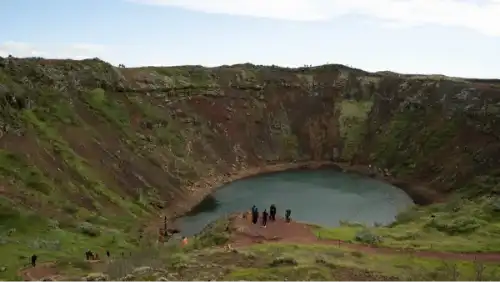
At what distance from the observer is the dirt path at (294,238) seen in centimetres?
2759

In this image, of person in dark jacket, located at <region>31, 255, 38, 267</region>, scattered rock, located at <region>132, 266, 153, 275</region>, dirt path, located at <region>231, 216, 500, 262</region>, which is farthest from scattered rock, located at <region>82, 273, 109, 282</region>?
dirt path, located at <region>231, 216, 500, 262</region>

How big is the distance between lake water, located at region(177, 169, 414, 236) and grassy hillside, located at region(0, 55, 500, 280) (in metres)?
2.48

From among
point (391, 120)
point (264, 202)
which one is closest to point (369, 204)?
point (264, 202)

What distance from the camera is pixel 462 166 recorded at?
5797cm

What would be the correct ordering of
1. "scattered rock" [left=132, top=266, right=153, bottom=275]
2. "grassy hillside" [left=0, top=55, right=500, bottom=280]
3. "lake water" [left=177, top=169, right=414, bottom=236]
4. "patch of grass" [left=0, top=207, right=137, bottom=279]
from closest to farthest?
"scattered rock" [left=132, top=266, right=153, bottom=275] → "patch of grass" [left=0, top=207, right=137, bottom=279] → "grassy hillside" [left=0, top=55, right=500, bottom=280] → "lake water" [left=177, top=169, right=414, bottom=236]

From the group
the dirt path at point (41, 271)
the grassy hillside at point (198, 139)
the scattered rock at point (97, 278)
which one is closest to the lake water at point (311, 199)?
the grassy hillside at point (198, 139)

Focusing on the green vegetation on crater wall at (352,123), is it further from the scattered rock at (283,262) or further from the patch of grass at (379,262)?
the scattered rock at (283,262)

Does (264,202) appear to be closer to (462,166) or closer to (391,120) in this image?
(462,166)

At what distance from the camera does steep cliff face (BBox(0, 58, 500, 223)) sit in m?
48.2

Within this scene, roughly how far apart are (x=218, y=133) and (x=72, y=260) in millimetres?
40429

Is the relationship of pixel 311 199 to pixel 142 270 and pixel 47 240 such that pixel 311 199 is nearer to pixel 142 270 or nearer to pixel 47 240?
pixel 47 240

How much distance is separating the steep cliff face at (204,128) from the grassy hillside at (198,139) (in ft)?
0.51

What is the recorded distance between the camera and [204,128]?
6856 cm

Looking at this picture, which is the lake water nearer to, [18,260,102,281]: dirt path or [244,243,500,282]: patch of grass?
[18,260,102,281]: dirt path
